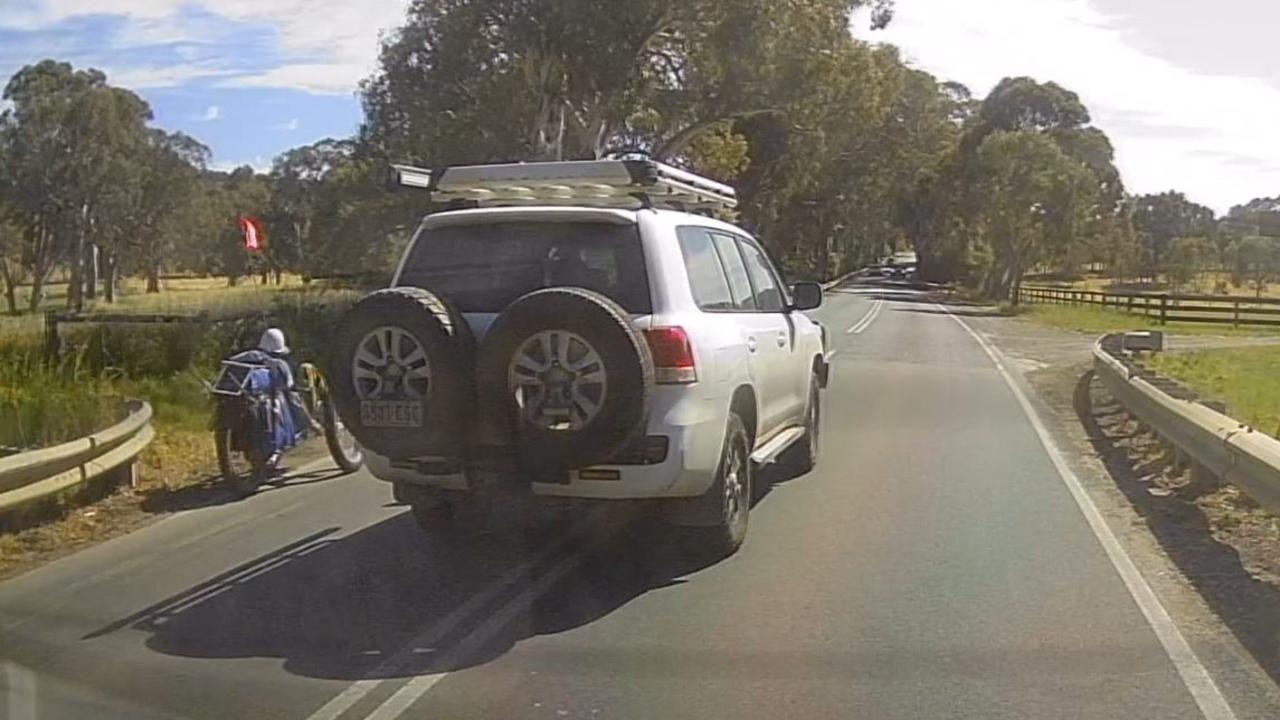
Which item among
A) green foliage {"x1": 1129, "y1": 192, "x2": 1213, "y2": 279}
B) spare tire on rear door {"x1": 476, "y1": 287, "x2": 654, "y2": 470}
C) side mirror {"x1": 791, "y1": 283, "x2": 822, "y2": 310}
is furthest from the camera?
green foliage {"x1": 1129, "y1": 192, "x2": 1213, "y2": 279}

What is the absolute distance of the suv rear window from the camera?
834 centimetres

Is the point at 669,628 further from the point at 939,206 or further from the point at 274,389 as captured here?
the point at 939,206

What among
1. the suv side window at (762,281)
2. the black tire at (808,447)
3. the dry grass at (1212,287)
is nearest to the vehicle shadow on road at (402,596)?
the suv side window at (762,281)

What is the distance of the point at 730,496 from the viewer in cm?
878

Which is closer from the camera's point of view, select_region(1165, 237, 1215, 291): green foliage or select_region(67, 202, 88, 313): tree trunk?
select_region(67, 202, 88, 313): tree trunk

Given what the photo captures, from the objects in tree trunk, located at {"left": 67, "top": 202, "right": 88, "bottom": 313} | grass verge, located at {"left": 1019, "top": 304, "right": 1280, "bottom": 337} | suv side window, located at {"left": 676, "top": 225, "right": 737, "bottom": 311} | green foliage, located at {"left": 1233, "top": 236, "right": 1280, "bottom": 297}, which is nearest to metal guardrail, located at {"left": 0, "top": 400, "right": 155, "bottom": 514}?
suv side window, located at {"left": 676, "top": 225, "right": 737, "bottom": 311}

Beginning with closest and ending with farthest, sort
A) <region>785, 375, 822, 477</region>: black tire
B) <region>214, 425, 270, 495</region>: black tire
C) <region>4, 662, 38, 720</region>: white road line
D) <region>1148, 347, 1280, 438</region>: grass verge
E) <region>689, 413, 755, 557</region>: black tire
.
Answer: <region>4, 662, 38, 720</region>: white road line
<region>689, 413, 755, 557</region>: black tire
<region>214, 425, 270, 495</region>: black tire
<region>785, 375, 822, 477</region>: black tire
<region>1148, 347, 1280, 438</region>: grass verge

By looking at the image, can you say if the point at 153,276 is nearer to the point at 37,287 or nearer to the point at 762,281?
the point at 37,287

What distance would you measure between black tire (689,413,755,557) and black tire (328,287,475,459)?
1521 mm

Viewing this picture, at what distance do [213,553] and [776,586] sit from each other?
338cm

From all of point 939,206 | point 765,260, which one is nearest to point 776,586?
point 765,260

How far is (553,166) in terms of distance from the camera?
A: 9352 mm

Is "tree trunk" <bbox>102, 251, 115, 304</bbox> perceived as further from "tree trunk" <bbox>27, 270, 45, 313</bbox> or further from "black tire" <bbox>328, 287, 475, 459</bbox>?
"black tire" <bbox>328, 287, 475, 459</bbox>

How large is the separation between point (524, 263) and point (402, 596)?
1990 mm
